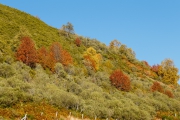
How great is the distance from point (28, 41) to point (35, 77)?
12792mm

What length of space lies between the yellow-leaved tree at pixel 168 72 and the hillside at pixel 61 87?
11.9 m

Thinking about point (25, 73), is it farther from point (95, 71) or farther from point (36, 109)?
point (95, 71)

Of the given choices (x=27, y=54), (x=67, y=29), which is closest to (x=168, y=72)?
(x=67, y=29)

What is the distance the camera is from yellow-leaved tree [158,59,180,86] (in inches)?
3769

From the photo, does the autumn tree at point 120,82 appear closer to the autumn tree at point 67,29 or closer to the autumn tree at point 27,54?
the autumn tree at point 27,54

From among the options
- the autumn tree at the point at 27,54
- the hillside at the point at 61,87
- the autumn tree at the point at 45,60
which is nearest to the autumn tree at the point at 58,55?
the hillside at the point at 61,87

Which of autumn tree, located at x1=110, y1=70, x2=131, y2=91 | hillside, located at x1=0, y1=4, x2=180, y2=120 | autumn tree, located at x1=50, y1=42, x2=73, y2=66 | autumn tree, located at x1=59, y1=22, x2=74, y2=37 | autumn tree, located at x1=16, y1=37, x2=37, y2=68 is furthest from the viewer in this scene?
autumn tree, located at x1=59, y1=22, x2=74, y2=37

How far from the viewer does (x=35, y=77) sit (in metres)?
40.6

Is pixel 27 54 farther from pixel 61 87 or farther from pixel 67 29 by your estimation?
pixel 67 29

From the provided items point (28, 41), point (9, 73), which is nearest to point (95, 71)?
point (28, 41)

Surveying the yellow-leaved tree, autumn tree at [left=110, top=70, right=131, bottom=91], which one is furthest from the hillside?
the yellow-leaved tree

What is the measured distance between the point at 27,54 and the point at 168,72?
66.2m

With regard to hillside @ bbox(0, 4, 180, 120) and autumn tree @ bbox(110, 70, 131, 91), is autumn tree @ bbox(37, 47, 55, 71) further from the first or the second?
autumn tree @ bbox(110, 70, 131, 91)

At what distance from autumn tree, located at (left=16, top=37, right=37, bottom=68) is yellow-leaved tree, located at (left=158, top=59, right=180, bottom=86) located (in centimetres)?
5846
